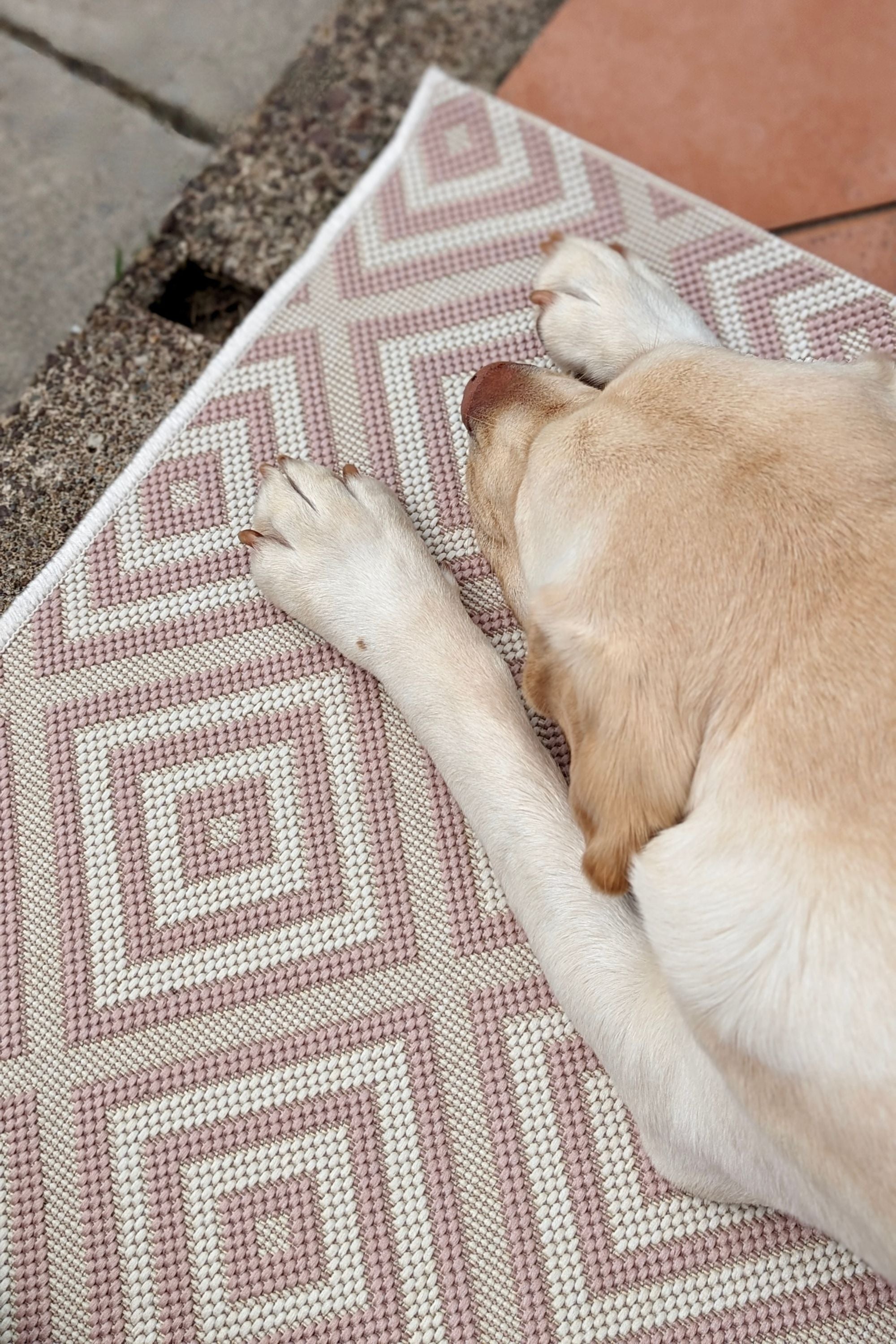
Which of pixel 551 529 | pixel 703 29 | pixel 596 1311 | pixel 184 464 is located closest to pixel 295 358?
pixel 184 464

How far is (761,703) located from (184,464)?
101 cm

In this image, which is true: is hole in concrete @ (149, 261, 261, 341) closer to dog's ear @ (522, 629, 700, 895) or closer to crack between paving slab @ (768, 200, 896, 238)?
crack between paving slab @ (768, 200, 896, 238)

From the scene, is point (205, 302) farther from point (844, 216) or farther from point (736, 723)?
point (736, 723)

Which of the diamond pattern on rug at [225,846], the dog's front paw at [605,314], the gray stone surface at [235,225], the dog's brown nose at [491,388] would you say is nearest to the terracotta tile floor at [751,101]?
the gray stone surface at [235,225]

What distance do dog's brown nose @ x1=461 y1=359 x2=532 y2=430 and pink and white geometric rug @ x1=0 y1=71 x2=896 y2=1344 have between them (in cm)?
31

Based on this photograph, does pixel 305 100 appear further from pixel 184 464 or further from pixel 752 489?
pixel 752 489

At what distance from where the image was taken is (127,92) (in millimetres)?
1931

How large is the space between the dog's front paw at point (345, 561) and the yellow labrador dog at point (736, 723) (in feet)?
0.80

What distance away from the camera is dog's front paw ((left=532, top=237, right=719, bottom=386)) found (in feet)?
4.95

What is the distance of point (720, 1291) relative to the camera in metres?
1.33

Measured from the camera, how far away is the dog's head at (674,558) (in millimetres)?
989

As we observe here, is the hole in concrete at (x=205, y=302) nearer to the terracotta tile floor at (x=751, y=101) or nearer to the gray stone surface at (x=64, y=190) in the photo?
the gray stone surface at (x=64, y=190)

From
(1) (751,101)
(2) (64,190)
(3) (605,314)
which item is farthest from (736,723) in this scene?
(2) (64,190)

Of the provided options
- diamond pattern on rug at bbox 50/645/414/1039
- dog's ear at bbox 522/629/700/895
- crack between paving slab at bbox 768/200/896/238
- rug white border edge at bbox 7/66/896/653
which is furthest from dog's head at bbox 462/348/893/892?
crack between paving slab at bbox 768/200/896/238
